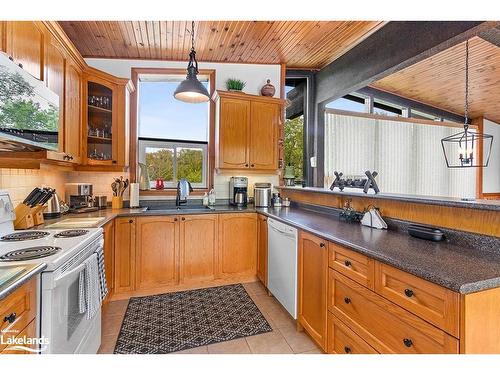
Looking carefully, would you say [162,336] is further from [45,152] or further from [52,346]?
[45,152]

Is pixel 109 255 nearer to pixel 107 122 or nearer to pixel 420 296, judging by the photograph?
pixel 107 122

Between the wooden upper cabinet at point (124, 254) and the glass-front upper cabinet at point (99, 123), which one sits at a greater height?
the glass-front upper cabinet at point (99, 123)

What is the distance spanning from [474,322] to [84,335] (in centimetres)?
203

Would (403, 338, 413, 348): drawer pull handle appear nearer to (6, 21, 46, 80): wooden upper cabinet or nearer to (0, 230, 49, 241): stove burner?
(0, 230, 49, 241): stove burner

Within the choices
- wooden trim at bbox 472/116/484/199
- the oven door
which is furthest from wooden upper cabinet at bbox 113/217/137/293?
wooden trim at bbox 472/116/484/199

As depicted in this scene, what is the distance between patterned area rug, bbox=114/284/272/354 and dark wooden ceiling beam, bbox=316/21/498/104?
279cm

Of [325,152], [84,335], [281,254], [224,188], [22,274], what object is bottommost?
[84,335]

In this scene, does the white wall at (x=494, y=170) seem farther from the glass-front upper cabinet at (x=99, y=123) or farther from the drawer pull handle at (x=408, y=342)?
the glass-front upper cabinet at (x=99, y=123)

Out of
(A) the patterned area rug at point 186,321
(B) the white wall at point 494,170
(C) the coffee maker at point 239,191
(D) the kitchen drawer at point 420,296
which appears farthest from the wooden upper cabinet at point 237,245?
(B) the white wall at point 494,170

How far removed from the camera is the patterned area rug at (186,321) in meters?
1.93

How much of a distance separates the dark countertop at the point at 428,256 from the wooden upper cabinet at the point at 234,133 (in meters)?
1.72

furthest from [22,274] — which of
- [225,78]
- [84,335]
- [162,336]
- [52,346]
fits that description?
[225,78]

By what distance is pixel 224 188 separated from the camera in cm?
363

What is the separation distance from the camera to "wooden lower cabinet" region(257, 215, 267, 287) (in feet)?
9.23
